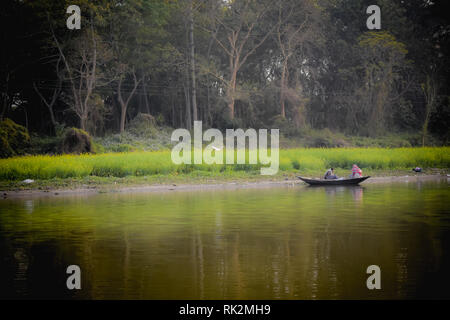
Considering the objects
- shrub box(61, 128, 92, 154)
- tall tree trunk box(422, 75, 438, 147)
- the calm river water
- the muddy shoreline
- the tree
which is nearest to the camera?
the calm river water

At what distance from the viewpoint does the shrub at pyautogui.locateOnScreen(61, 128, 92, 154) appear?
33375 mm

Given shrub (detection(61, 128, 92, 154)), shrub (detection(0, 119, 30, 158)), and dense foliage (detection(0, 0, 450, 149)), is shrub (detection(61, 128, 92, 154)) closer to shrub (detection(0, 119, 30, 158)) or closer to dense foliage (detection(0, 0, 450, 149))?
shrub (detection(0, 119, 30, 158))

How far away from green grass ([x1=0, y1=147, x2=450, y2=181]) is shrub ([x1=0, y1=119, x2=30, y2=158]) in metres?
4.96

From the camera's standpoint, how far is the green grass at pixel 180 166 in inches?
966

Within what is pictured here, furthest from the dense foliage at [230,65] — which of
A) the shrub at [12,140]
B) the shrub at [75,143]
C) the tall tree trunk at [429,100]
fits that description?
the shrub at [75,143]

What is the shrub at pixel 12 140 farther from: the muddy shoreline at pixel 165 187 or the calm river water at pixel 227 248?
the calm river water at pixel 227 248

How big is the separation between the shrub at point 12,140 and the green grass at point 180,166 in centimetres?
496

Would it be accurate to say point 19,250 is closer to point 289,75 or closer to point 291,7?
point 291,7

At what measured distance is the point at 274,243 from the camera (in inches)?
438

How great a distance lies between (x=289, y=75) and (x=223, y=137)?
11.6m

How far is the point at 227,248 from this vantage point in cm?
1065

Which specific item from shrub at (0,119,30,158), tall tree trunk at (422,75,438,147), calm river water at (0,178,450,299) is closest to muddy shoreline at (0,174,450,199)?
calm river water at (0,178,450,299)

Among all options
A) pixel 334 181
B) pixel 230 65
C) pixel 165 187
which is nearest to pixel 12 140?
pixel 165 187

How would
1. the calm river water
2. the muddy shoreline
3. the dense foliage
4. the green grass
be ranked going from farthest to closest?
the dense foliage < the green grass < the muddy shoreline < the calm river water
